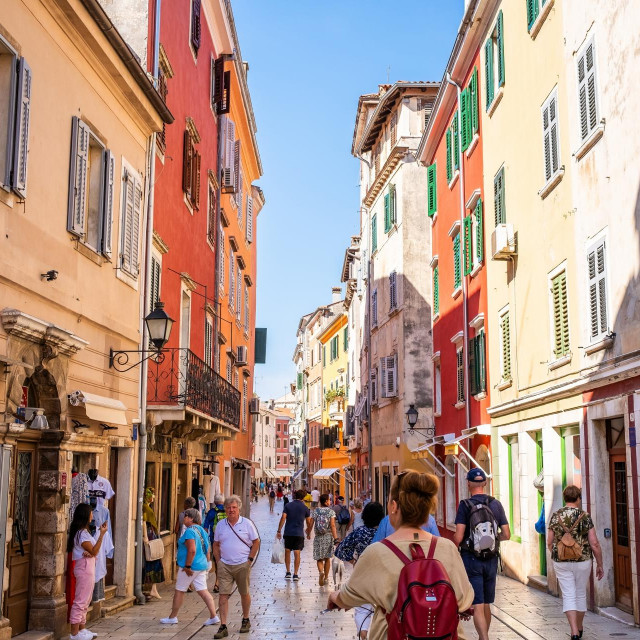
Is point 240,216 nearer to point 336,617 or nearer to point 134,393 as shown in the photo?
point 134,393

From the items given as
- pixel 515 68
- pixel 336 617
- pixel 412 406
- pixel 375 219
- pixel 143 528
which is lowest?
pixel 336 617

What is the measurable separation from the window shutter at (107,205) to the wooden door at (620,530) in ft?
25.6

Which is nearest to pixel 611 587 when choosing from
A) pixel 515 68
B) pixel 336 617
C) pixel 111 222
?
pixel 336 617

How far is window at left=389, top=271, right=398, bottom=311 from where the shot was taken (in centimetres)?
3342

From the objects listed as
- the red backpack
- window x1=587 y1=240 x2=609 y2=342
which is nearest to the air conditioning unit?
window x1=587 y1=240 x2=609 y2=342

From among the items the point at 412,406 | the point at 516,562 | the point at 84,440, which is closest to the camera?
the point at 84,440

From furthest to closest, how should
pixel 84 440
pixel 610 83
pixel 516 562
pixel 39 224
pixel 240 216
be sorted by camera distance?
pixel 240 216
pixel 516 562
pixel 610 83
pixel 84 440
pixel 39 224

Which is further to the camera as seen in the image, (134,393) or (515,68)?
(515,68)

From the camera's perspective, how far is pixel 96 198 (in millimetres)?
13570

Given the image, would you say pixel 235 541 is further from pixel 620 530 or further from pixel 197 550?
pixel 620 530

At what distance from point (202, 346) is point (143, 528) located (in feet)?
27.0

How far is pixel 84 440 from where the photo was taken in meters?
12.6

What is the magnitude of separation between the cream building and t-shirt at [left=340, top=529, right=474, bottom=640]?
5.73 m

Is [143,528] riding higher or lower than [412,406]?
lower
